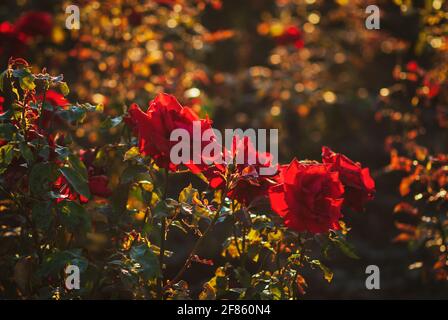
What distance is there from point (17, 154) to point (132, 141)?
33cm

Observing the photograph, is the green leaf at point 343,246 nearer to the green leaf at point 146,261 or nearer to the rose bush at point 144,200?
the rose bush at point 144,200

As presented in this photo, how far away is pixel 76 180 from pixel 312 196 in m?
0.53

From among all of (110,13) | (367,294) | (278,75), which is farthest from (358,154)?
(110,13)

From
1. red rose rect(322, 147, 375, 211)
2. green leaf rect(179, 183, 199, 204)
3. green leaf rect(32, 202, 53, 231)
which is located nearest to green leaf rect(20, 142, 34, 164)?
green leaf rect(32, 202, 53, 231)

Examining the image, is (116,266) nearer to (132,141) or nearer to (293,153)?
(132,141)

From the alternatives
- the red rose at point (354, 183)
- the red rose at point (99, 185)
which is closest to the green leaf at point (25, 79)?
the red rose at point (99, 185)

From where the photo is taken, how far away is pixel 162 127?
1.47 meters

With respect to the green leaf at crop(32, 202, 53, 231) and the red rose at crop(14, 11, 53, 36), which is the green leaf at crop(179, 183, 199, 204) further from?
the red rose at crop(14, 11, 53, 36)

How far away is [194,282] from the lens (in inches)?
126

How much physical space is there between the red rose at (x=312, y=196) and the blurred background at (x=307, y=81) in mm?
537

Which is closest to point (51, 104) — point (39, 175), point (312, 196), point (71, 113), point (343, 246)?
point (71, 113)

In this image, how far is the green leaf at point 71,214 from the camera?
150cm

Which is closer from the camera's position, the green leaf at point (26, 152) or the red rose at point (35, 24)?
the green leaf at point (26, 152)

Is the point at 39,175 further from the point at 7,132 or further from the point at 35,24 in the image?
the point at 35,24
